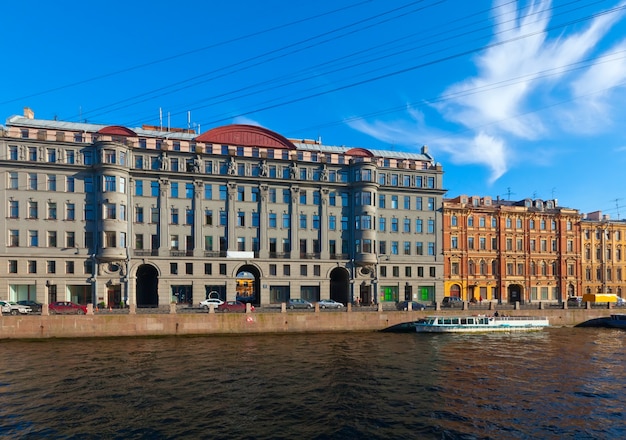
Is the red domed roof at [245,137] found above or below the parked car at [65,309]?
above

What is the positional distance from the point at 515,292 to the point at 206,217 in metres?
50.1

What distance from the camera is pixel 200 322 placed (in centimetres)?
4003

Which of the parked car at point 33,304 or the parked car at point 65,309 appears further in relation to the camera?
the parked car at point 33,304

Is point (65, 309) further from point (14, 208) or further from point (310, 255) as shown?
point (310, 255)

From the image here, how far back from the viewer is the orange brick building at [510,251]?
63.4 meters

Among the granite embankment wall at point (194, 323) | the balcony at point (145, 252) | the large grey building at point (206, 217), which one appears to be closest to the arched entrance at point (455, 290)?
the large grey building at point (206, 217)

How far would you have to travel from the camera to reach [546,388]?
23.0 metres

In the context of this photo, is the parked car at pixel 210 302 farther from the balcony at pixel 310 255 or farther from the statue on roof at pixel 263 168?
the statue on roof at pixel 263 168

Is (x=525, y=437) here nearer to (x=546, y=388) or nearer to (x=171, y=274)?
(x=546, y=388)

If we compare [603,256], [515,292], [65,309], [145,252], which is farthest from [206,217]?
[603,256]

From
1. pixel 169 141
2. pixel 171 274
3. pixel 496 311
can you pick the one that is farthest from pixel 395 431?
pixel 169 141

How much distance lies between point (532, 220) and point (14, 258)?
73.3 m

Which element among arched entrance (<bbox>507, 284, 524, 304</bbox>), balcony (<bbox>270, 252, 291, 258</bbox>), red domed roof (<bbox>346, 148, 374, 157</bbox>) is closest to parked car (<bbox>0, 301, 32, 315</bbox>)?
balcony (<bbox>270, 252, 291, 258</bbox>)

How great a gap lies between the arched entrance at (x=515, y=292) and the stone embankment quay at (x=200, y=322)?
19.9m
